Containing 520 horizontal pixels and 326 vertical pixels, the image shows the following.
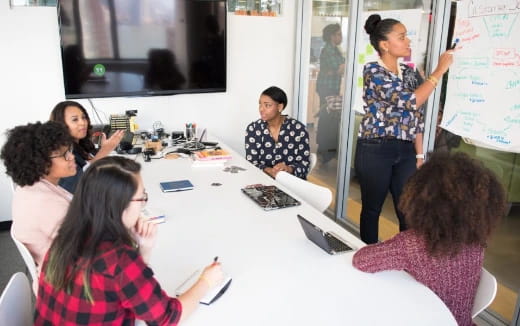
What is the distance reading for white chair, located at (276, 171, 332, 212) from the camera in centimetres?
219

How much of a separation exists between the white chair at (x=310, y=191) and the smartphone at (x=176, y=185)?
1.74 ft

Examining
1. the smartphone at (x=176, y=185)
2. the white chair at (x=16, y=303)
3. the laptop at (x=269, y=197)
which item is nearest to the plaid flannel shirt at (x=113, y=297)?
the white chair at (x=16, y=303)

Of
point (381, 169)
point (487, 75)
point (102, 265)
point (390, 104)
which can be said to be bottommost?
point (381, 169)

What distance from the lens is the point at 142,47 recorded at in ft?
11.8

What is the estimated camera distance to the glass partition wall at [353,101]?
2.53m

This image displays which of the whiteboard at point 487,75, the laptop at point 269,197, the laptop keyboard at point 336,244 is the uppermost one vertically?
the whiteboard at point 487,75

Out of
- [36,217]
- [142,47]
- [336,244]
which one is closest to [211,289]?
[336,244]

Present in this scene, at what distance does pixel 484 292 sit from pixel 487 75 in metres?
1.29

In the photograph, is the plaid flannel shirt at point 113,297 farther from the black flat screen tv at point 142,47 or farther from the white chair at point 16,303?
the black flat screen tv at point 142,47

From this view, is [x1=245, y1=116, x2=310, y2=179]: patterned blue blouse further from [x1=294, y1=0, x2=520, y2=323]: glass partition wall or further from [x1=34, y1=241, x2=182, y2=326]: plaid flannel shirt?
[x1=34, y1=241, x2=182, y2=326]: plaid flannel shirt

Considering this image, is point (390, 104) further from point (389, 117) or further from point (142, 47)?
point (142, 47)

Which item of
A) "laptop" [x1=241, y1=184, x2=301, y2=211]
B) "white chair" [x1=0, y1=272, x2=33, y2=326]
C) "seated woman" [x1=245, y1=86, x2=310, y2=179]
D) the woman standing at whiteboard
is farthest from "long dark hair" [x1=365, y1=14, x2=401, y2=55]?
"white chair" [x1=0, y1=272, x2=33, y2=326]

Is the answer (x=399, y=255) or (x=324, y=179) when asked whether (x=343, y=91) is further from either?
(x=399, y=255)

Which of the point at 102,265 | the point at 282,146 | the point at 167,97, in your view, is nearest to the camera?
the point at 102,265
